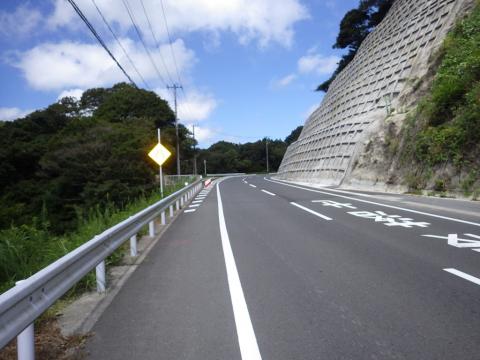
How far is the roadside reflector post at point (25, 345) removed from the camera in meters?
3.04

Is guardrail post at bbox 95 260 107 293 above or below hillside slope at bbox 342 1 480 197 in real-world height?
below

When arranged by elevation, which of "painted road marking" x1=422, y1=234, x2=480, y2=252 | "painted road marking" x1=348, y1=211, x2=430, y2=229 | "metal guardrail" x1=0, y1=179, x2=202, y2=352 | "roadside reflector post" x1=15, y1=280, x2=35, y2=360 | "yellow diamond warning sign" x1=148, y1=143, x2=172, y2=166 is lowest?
"painted road marking" x1=348, y1=211, x2=430, y2=229

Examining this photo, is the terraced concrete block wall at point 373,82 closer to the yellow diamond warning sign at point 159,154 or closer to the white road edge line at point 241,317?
the yellow diamond warning sign at point 159,154

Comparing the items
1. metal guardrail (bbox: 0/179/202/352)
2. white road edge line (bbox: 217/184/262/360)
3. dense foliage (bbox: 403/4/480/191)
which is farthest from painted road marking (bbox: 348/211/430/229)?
metal guardrail (bbox: 0/179/202/352)

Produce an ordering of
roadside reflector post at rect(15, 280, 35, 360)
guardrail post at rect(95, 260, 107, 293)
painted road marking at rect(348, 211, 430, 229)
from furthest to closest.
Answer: painted road marking at rect(348, 211, 430, 229) < guardrail post at rect(95, 260, 107, 293) < roadside reflector post at rect(15, 280, 35, 360)

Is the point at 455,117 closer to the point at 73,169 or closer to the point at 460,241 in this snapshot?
the point at 460,241

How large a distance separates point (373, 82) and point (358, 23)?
2283cm

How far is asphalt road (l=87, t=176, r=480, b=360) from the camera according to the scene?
3469 mm

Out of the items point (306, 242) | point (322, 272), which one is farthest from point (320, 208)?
point (322, 272)

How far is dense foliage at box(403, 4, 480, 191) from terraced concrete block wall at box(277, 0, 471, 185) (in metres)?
6.39

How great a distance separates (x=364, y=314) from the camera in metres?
4.10

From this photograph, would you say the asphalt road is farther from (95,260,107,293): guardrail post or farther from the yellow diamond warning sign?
the yellow diamond warning sign

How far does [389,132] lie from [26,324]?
76.2 feet

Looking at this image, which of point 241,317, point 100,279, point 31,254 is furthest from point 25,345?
point 31,254
